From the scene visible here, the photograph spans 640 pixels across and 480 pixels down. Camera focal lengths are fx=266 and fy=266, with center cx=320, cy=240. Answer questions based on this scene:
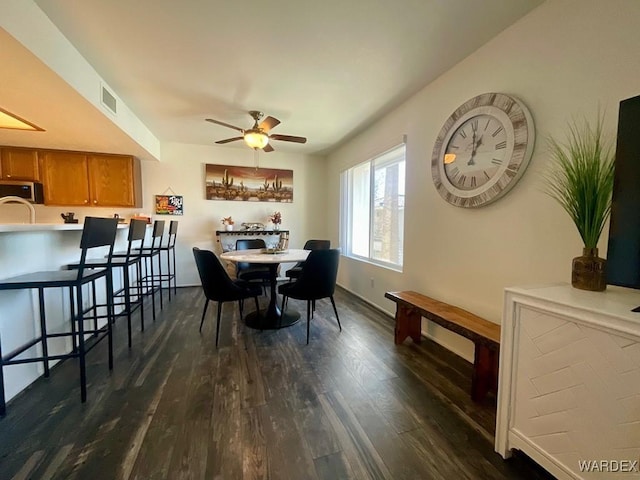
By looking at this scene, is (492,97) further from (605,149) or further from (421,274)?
(421,274)

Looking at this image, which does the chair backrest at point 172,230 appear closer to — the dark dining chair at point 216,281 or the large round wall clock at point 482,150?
the dark dining chair at point 216,281

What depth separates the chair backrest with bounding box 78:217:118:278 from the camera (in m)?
1.59

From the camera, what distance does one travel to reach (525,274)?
1.75 m

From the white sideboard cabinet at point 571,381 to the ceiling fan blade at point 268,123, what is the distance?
8.12 feet

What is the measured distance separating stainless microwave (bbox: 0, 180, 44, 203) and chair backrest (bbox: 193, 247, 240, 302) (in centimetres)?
304

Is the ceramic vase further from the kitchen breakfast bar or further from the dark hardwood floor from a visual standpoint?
the kitchen breakfast bar

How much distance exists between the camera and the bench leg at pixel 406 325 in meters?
2.43

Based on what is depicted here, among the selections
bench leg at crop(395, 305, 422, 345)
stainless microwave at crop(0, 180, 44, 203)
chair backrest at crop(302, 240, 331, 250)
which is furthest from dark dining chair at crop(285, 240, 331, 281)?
stainless microwave at crop(0, 180, 44, 203)

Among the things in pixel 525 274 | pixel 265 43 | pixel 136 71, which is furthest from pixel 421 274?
pixel 136 71

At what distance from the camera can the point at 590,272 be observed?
120 cm

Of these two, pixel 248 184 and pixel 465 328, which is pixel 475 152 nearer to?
pixel 465 328

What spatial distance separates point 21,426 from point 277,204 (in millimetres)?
4044

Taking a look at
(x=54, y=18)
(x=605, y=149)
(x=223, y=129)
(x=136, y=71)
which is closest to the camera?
(x=605, y=149)

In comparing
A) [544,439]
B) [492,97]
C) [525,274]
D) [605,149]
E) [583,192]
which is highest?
[492,97]
